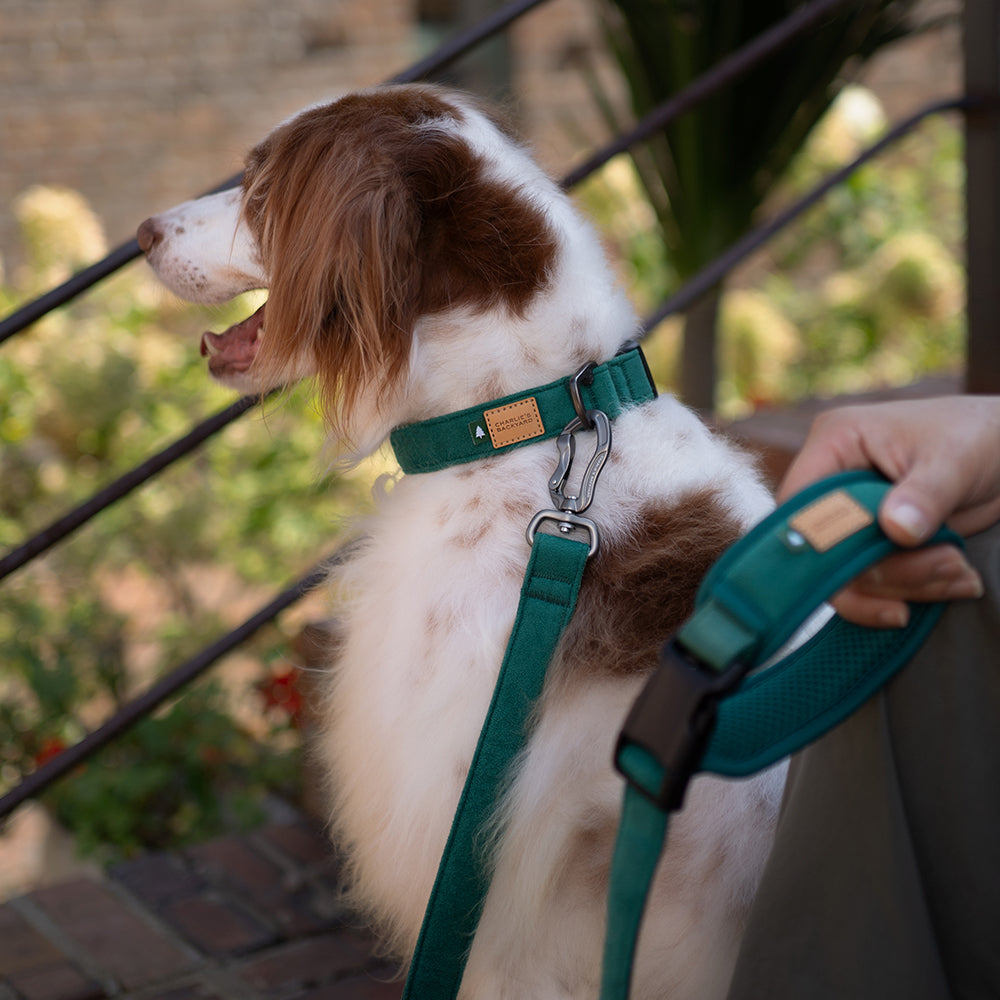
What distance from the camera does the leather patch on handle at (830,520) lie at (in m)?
0.79

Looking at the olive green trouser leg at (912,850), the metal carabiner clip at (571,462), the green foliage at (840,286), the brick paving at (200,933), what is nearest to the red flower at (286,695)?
the brick paving at (200,933)

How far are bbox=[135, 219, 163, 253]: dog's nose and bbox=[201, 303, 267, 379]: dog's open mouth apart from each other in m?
0.15

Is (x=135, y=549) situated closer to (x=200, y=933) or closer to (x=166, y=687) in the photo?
(x=166, y=687)

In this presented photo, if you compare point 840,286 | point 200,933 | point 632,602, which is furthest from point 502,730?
point 840,286

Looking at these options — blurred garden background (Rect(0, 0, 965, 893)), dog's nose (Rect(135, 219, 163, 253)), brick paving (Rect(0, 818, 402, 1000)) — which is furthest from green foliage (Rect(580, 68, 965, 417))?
dog's nose (Rect(135, 219, 163, 253))

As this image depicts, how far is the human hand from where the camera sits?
2.70 ft

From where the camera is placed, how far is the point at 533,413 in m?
1.29

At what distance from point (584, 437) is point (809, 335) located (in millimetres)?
4191

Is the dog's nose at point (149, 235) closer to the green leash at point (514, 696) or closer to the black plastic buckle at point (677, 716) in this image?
the green leash at point (514, 696)

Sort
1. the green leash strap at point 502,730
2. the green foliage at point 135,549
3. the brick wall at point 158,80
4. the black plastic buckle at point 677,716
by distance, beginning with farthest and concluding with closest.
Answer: the brick wall at point 158,80 < the green foliage at point 135,549 < the green leash strap at point 502,730 < the black plastic buckle at point 677,716

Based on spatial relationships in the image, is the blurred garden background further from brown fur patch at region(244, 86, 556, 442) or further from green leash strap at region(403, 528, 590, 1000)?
green leash strap at region(403, 528, 590, 1000)

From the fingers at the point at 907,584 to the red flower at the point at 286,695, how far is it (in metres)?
1.90

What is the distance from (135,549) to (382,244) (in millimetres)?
2362

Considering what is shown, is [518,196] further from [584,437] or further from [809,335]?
[809,335]
